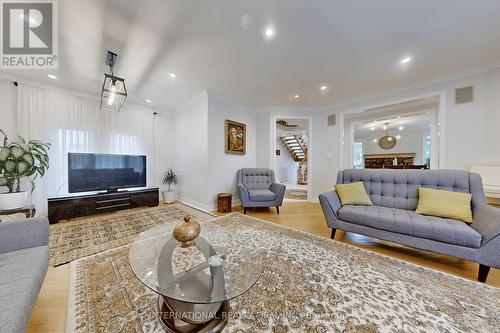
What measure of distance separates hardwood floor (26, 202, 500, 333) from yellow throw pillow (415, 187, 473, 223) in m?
0.49

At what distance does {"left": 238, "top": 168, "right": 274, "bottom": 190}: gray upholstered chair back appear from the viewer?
4086 mm

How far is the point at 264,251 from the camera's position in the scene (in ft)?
6.56

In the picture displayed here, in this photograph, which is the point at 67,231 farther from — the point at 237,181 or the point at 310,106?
the point at 310,106

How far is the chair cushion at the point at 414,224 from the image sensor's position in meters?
1.58

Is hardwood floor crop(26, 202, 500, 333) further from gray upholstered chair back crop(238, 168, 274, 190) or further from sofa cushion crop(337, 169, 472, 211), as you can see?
gray upholstered chair back crop(238, 168, 274, 190)

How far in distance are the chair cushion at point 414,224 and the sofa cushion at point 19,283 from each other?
2.70 meters

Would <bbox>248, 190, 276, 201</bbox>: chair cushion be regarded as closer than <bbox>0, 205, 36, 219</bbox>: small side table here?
No

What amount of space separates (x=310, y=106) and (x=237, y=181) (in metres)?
2.82

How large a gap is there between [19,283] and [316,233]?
282cm

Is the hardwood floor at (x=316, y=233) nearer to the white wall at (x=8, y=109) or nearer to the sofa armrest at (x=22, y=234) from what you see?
the sofa armrest at (x=22, y=234)

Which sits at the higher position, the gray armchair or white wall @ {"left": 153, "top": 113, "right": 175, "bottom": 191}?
white wall @ {"left": 153, "top": 113, "right": 175, "bottom": 191}

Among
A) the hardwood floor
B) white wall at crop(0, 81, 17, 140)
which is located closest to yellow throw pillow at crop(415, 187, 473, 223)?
the hardwood floor

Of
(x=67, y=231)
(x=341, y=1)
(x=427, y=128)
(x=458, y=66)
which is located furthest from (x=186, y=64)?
(x=427, y=128)

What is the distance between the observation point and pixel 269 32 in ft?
6.59
